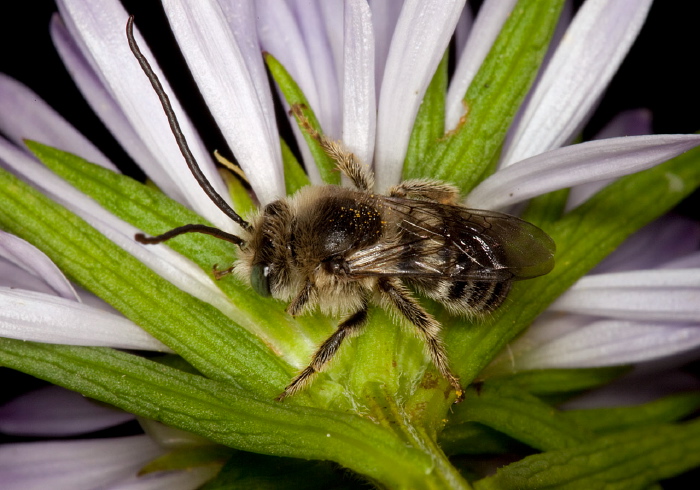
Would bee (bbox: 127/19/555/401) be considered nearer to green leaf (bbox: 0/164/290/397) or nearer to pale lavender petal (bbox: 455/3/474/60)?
green leaf (bbox: 0/164/290/397)

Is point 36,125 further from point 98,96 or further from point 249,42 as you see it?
point 249,42

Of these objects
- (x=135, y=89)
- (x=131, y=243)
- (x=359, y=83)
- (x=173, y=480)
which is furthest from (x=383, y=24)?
(x=173, y=480)

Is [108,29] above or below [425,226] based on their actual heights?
above

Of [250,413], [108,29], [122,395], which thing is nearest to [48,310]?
[122,395]

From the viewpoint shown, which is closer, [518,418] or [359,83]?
[518,418]

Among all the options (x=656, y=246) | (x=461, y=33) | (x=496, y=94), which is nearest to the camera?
(x=496, y=94)

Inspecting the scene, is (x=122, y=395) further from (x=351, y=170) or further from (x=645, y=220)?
(x=645, y=220)

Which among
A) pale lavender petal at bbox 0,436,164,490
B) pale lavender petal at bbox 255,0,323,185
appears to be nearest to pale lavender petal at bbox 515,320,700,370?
pale lavender petal at bbox 255,0,323,185
